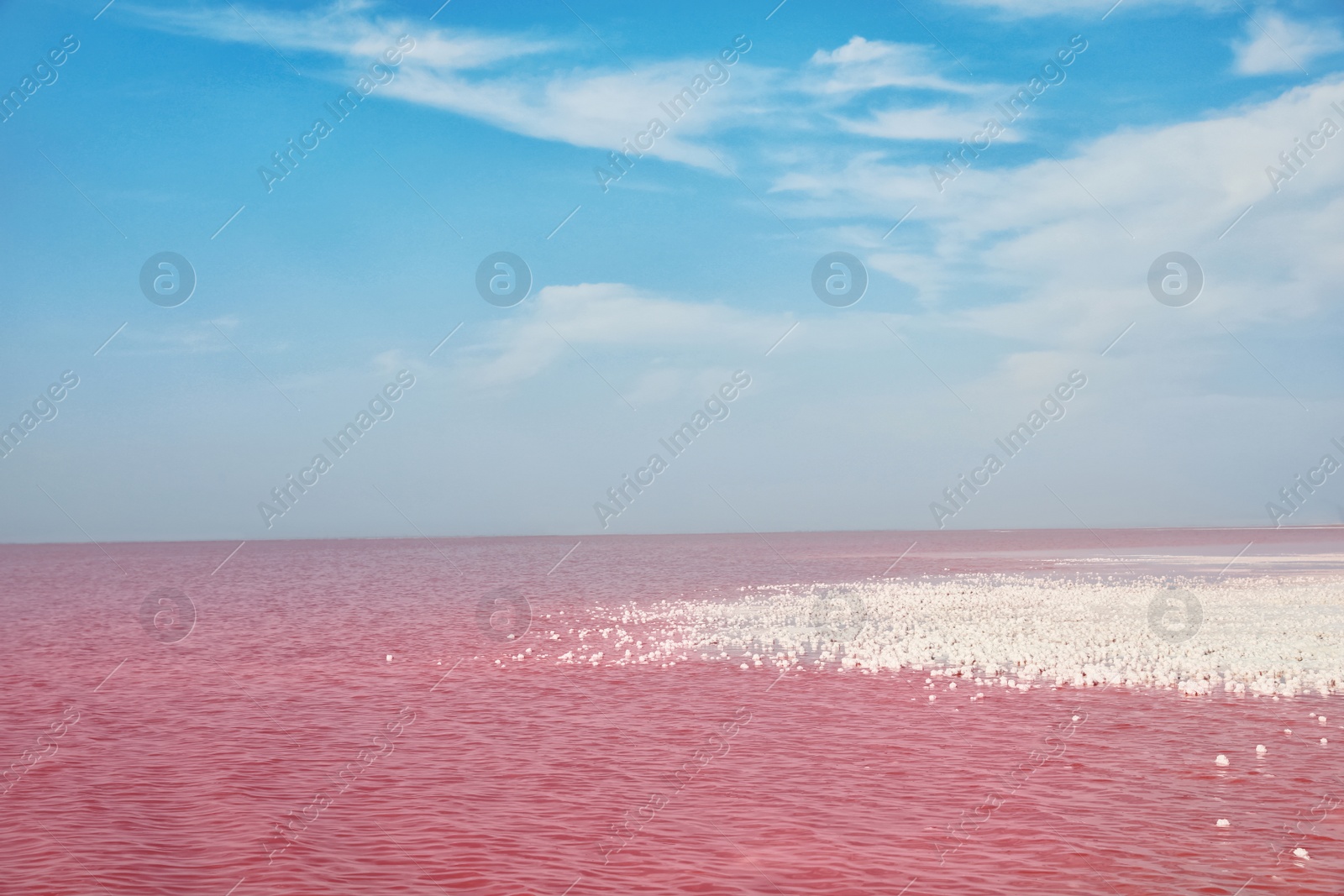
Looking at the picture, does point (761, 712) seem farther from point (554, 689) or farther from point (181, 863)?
point (181, 863)

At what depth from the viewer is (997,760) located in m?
12.2

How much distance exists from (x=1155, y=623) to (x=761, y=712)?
13.2m

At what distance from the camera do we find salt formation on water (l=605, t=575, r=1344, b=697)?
17469mm

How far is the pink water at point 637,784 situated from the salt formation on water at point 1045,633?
133 centimetres

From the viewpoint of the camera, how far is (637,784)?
11.6m

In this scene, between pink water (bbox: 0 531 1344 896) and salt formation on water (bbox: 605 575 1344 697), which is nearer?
pink water (bbox: 0 531 1344 896)

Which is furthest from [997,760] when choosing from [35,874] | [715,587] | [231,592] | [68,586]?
[68,586]

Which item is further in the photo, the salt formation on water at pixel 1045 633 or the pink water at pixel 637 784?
the salt formation on water at pixel 1045 633

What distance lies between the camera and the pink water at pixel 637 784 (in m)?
8.90

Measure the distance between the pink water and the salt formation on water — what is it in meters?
1.33

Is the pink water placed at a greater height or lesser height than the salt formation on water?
lesser

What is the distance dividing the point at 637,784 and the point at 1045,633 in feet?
45.6

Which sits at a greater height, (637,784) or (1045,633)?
(1045,633)

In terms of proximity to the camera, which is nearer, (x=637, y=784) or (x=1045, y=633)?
(x=637, y=784)
